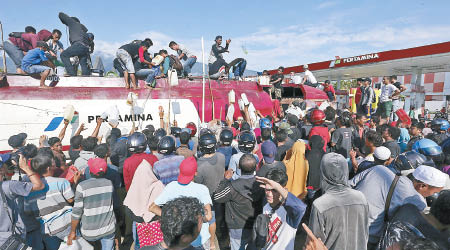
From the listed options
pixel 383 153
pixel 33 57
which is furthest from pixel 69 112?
pixel 383 153

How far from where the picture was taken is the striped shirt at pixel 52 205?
286 centimetres

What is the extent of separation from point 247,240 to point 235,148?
2.11m

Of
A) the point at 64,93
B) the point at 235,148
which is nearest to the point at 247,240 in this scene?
the point at 235,148

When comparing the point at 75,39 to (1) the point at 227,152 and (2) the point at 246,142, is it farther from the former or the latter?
(2) the point at 246,142

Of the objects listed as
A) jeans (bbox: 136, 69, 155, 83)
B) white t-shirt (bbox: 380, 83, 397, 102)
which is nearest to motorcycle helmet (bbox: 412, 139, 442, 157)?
white t-shirt (bbox: 380, 83, 397, 102)

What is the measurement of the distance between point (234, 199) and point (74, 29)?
757cm

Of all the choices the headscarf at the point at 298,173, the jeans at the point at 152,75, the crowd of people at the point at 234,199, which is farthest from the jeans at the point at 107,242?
the jeans at the point at 152,75

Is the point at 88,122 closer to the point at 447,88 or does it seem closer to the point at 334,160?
the point at 334,160

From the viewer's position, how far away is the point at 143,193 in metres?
2.90

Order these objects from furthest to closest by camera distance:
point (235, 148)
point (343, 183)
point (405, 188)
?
point (235, 148) < point (405, 188) < point (343, 183)

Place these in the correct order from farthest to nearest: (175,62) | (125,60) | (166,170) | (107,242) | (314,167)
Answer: (175,62), (125,60), (314,167), (166,170), (107,242)

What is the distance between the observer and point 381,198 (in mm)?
2531

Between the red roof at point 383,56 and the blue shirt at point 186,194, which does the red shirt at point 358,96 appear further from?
the red roof at point 383,56

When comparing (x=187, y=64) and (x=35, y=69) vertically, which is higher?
(x=187, y=64)
